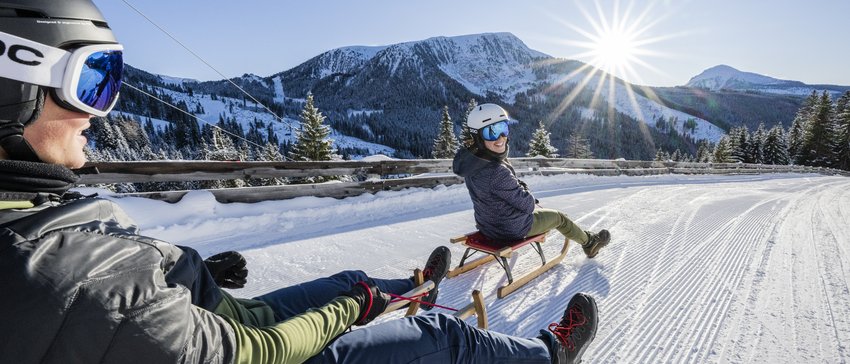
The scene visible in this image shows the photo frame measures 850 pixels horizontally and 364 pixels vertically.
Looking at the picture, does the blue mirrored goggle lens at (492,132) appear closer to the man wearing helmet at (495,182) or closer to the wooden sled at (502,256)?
the man wearing helmet at (495,182)

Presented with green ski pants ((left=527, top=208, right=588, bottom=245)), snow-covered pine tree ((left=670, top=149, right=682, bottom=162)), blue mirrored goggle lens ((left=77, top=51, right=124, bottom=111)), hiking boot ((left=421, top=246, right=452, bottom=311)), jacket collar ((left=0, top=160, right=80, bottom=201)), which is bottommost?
snow-covered pine tree ((left=670, top=149, right=682, bottom=162))

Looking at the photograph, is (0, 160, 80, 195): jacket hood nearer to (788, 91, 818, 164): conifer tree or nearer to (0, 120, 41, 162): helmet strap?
(0, 120, 41, 162): helmet strap

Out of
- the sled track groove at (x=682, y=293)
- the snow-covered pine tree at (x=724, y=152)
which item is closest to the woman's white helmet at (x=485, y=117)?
the sled track groove at (x=682, y=293)

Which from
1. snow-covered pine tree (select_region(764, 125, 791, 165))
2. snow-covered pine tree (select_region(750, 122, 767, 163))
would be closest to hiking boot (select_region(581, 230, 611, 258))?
snow-covered pine tree (select_region(750, 122, 767, 163))

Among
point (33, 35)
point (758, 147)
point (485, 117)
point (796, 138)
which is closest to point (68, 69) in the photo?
point (33, 35)

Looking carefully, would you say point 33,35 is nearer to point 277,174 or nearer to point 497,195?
point 497,195

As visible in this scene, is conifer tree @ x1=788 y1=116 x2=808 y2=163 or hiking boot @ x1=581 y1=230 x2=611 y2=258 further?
conifer tree @ x1=788 y1=116 x2=808 y2=163

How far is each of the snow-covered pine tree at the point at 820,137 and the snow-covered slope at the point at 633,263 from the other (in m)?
48.7

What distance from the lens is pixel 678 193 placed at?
9.61 metres

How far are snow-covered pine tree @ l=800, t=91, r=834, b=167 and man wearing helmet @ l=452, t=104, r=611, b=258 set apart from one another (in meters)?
55.6

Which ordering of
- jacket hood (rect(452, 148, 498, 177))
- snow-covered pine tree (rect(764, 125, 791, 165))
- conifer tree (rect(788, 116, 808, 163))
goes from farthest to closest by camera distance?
1. conifer tree (rect(788, 116, 808, 163))
2. snow-covered pine tree (rect(764, 125, 791, 165))
3. jacket hood (rect(452, 148, 498, 177))

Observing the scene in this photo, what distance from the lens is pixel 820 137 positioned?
41.0 meters

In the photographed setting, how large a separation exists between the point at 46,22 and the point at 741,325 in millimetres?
4018

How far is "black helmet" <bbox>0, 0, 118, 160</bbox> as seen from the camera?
3.10ft
